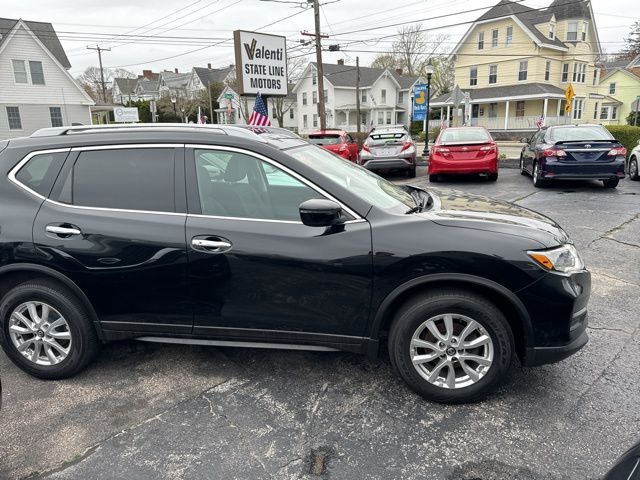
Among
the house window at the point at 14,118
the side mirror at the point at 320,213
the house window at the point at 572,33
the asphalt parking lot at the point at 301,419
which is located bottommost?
the asphalt parking lot at the point at 301,419

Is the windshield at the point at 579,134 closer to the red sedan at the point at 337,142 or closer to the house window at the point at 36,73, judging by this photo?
the red sedan at the point at 337,142

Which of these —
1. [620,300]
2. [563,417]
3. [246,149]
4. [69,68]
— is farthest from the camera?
[69,68]

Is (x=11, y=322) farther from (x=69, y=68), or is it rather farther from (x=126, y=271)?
(x=69, y=68)

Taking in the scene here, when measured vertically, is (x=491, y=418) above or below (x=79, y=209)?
below

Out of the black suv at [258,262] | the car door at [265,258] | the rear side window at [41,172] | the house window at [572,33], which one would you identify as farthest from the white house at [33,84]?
the house window at [572,33]

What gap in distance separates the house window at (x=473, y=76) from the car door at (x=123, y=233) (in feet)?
132

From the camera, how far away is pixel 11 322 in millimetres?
3416

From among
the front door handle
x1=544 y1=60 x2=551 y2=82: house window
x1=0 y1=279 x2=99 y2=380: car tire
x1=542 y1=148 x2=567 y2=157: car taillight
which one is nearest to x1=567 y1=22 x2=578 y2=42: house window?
x1=544 y1=60 x2=551 y2=82: house window

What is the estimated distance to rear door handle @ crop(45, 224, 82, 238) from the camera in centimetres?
322

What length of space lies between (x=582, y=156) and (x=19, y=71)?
118 ft

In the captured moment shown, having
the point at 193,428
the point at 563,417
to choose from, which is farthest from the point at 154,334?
the point at 563,417

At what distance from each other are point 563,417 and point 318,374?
1603 mm

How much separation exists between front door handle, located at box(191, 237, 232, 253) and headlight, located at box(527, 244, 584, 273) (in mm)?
1879

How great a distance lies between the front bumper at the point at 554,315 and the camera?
2.83 meters
